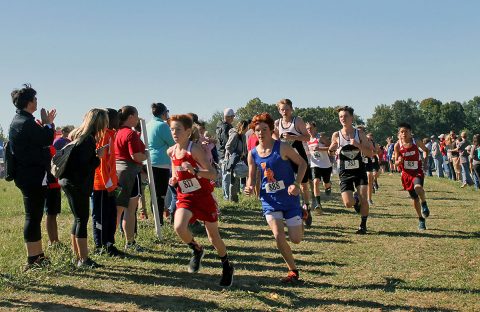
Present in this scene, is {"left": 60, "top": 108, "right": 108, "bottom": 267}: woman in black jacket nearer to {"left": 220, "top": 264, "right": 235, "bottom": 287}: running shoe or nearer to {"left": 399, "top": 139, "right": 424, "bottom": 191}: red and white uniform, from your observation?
{"left": 220, "top": 264, "right": 235, "bottom": 287}: running shoe

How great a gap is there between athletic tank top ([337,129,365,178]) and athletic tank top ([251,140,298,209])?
3.35m

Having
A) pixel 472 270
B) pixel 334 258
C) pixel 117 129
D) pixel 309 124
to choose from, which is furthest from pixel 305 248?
pixel 309 124

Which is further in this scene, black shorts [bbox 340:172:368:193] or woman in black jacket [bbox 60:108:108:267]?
black shorts [bbox 340:172:368:193]

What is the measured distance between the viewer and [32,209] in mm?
6129

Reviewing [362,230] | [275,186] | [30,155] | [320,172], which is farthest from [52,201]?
[320,172]

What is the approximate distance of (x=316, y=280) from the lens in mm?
6004

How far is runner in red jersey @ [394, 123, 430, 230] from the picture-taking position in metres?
9.61

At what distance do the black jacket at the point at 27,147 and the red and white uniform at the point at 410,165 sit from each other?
6558 millimetres

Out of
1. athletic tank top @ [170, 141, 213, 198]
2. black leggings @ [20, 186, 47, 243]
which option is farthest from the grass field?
athletic tank top @ [170, 141, 213, 198]

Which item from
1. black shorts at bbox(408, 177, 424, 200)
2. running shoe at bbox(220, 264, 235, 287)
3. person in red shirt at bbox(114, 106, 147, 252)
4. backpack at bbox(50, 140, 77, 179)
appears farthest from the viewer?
black shorts at bbox(408, 177, 424, 200)

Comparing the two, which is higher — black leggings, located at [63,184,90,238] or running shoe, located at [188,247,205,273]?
black leggings, located at [63,184,90,238]

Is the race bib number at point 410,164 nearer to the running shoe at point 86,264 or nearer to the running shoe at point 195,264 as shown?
the running shoe at point 195,264

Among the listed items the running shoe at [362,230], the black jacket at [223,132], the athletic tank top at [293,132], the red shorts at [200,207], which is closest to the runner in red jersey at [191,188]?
the red shorts at [200,207]

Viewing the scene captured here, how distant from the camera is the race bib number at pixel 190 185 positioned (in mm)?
5852
